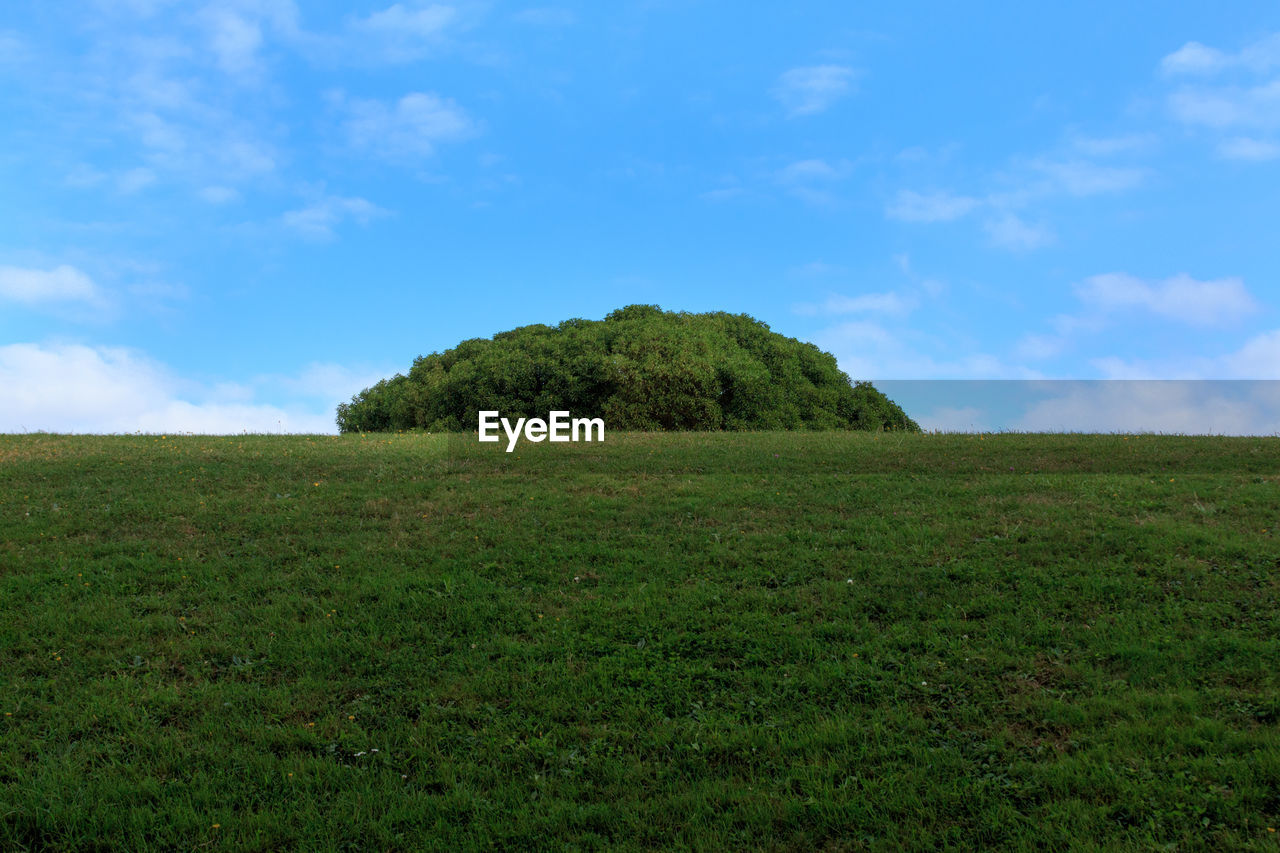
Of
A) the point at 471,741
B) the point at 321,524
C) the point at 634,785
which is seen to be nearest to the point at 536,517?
the point at 321,524

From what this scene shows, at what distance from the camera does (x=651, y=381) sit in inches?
1120

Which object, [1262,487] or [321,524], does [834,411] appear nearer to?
[1262,487]

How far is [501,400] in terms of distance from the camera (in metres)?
30.0

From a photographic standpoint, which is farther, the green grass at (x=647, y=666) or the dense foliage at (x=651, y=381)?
the dense foliage at (x=651, y=381)

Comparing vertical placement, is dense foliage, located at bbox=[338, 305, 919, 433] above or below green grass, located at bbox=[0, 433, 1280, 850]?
above

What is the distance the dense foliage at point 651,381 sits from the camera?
28.7m

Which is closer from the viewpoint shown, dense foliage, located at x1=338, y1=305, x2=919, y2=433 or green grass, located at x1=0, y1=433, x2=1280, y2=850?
green grass, located at x1=0, y1=433, x2=1280, y2=850

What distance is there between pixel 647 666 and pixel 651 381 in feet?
68.4

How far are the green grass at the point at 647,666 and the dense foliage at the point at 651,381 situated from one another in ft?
46.5

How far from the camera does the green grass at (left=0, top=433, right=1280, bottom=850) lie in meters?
5.85

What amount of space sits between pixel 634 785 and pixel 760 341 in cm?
2991

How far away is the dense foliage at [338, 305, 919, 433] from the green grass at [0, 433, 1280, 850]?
1417cm

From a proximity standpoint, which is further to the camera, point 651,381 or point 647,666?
point 651,381

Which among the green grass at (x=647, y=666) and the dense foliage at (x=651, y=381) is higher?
the dense foliage at (x=651, y=381)
